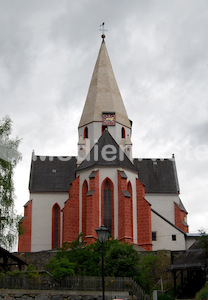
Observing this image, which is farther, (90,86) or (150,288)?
(90,86)

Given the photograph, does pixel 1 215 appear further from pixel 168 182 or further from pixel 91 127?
pixel 168 182

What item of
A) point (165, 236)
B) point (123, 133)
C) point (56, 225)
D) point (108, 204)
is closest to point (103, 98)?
point (123, 133)

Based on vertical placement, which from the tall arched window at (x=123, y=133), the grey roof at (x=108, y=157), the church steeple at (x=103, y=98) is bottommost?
the grey roof at (x=108, y=157)

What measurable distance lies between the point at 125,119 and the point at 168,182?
9.71 metres

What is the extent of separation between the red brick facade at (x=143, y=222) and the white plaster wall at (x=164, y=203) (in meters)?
10.5

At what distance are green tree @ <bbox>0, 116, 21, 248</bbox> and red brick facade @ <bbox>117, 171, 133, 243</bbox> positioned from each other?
16.1 m

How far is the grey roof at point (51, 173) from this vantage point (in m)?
64.0

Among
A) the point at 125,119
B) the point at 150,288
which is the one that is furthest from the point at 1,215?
the point at 125,119

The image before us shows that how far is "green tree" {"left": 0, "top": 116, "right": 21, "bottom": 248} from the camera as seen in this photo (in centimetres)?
3516

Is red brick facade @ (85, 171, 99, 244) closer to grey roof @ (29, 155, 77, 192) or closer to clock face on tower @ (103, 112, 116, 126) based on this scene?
clock face on tower @ (103, 112, 116, 126)

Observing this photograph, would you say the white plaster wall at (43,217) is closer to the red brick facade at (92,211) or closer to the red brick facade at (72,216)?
the red brick facade at (72,216)

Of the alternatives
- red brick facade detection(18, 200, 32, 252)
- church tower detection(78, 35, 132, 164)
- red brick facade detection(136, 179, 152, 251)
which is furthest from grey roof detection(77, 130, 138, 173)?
red brick facade detection(18, 200, 32, 252)

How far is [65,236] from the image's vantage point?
5222cm

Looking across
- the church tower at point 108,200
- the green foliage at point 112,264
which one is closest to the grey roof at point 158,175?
the church tower at point 108,200
